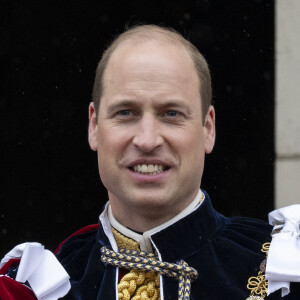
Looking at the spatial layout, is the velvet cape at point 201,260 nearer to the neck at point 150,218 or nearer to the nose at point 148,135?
the neck at point 150,218

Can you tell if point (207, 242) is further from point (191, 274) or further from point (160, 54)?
point (160, 54)

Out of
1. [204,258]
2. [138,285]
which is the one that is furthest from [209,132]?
[138,285]

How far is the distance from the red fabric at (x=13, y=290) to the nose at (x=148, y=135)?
638 mm

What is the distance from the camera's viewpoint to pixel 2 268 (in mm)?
3043

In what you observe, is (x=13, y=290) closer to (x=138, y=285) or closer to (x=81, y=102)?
(x=138, y=285)

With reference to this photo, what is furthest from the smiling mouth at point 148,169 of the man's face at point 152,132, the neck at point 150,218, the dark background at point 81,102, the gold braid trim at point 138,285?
the dark background at point 81,102

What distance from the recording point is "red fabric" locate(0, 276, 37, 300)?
287 centimetres

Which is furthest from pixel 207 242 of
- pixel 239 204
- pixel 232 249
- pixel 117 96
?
pixel 239 204

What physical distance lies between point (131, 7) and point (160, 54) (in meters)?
1.58

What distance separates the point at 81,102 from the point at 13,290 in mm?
1765

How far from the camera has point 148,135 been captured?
2.77 meters

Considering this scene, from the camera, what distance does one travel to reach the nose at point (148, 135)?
9.09ft

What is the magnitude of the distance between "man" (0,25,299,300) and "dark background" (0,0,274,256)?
133cm

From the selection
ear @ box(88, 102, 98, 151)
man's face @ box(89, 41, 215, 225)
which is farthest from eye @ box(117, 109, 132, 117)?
ear @ box(88, 102, 98, 151)
